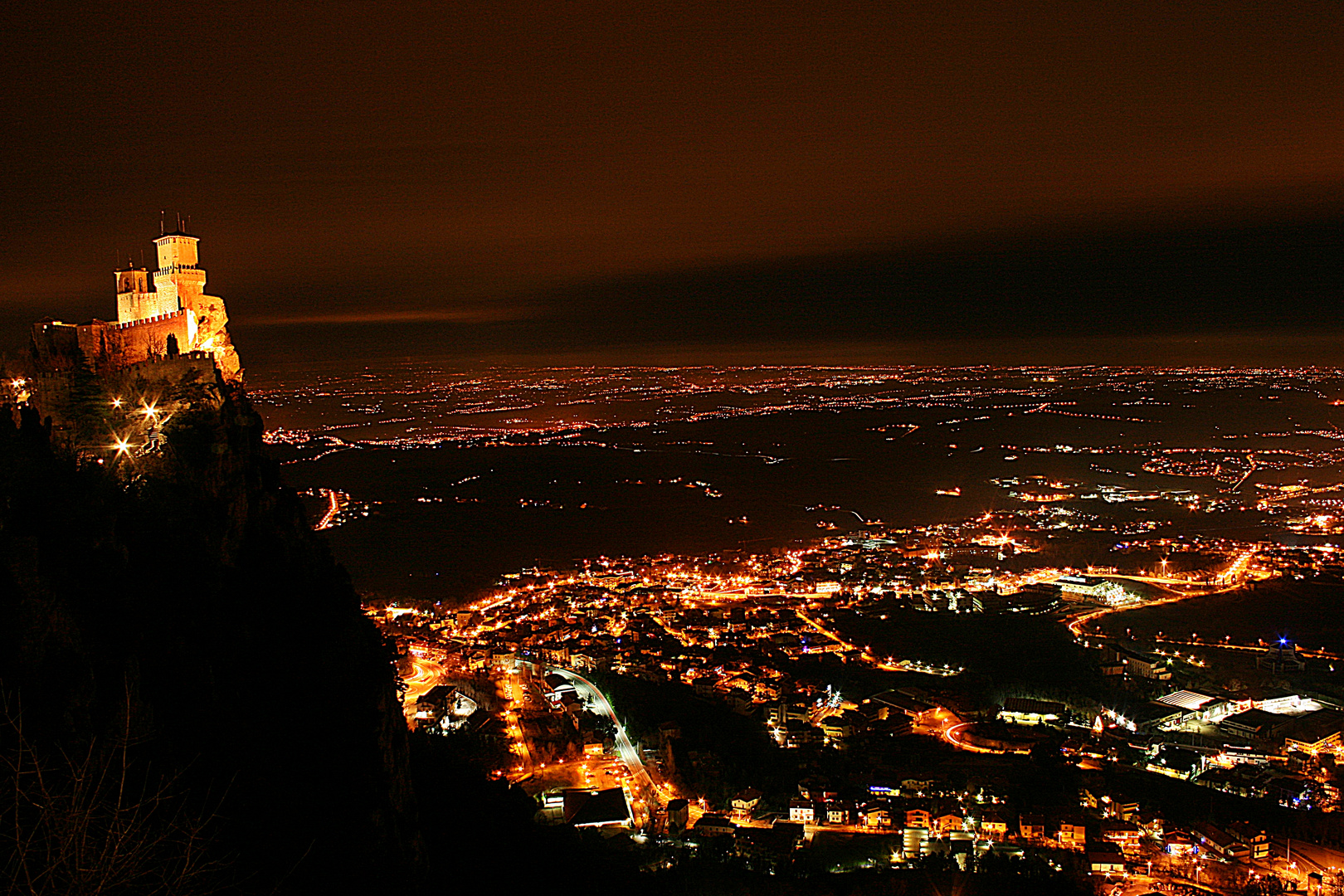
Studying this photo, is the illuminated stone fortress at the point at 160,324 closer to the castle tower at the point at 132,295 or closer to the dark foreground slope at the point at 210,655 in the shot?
the castle tower at the point at 132,295

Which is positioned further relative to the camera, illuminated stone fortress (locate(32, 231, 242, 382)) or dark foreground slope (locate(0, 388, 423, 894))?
illuminated stone fortress (locate(32, 231, 242, 382))

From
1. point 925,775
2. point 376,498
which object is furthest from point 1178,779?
point 376,498

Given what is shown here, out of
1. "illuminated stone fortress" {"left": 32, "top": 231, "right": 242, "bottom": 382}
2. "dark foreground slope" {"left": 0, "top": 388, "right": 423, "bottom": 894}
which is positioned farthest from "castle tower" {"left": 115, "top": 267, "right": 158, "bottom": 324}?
"dark foreground slope" {"left": 0, "top": 388, "right": 423, "bottom": 894}

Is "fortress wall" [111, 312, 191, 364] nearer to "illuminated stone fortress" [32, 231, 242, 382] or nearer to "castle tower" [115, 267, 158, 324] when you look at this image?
"illuminated stone fortress" [32, 231, 242, 382]

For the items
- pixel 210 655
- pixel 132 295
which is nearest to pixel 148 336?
pixel 132 295

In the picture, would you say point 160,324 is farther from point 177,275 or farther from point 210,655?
point 210,655

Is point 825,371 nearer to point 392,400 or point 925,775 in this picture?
point 392,400
